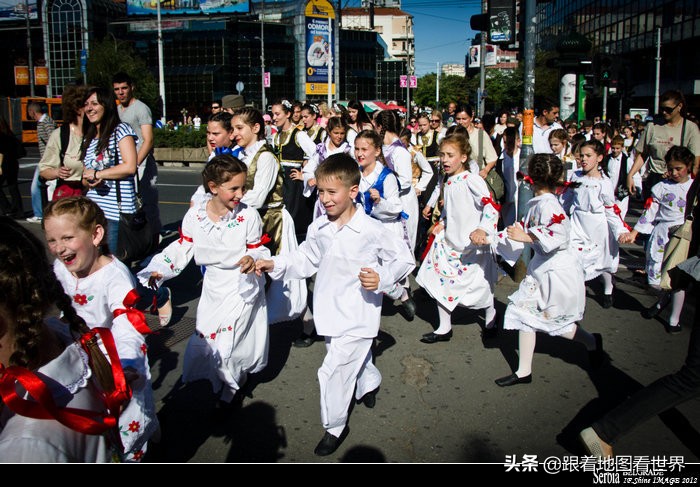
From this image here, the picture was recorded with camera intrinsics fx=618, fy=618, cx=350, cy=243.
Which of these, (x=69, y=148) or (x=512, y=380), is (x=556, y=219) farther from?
(x=69, y=148)

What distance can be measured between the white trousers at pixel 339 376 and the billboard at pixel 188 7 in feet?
211

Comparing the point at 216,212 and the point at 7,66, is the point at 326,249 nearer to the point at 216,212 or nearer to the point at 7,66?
the point at 216,212

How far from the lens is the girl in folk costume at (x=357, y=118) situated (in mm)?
9148

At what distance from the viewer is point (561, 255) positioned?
4598mm

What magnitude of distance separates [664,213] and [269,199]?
4.11 meters

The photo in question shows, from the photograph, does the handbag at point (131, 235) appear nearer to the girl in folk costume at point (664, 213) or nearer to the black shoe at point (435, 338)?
the black shoe at point (435, 338)

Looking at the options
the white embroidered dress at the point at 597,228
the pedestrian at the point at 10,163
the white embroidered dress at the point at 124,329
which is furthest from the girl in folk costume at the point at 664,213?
the pedestrian at the point at 10,163

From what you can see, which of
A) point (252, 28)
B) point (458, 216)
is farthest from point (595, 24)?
point (458, 216)

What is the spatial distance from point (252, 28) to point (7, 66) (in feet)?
83.7

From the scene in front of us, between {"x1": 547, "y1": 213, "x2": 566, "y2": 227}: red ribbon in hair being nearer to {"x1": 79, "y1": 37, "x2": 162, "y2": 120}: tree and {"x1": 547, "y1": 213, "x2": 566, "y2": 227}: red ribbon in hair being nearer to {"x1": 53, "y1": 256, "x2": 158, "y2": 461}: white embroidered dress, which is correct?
{"x1": 53, "y1": 256, "x2": 158, "y2": 461}: white embroidered dress

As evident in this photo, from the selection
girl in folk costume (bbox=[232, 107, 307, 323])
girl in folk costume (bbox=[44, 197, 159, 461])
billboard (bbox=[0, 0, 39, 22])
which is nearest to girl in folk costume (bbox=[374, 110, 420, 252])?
girl in folk costume (bbox=[232, 107, 307, 323])

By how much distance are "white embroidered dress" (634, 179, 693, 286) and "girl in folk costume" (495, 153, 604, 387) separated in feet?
7.44

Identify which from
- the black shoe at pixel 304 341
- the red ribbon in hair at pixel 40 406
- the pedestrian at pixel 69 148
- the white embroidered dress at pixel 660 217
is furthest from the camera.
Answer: the white embroidered dress at pixel 660 217

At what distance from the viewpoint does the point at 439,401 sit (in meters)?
4.33
